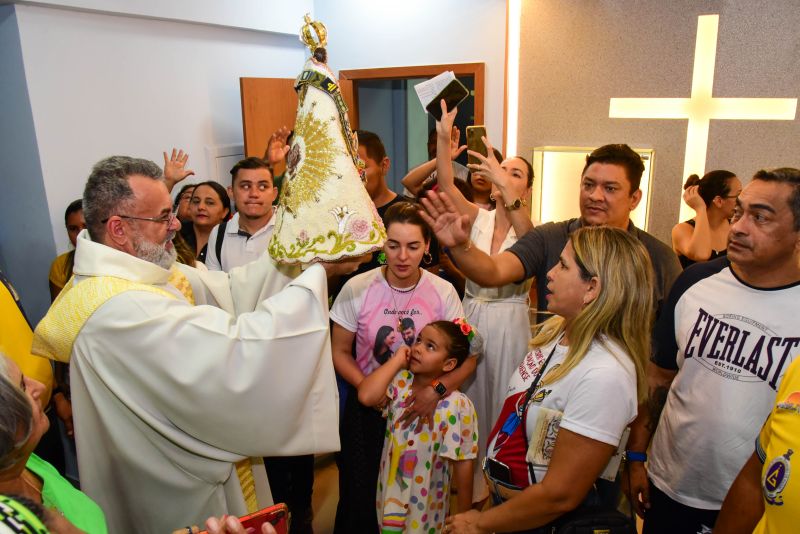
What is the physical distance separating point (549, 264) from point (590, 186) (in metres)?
0.36

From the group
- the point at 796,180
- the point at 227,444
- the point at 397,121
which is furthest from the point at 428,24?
the point at 227,444

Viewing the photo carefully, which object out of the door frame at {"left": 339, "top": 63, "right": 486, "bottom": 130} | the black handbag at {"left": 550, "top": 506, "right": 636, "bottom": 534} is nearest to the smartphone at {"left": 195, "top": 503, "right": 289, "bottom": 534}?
the black handbag at {"left": 550, "top": 506, "right": 636, "bottom": 534}

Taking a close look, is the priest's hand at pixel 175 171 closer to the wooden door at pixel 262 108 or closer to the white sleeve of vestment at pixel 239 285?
the white sleeve of vestment at pixel 239 285

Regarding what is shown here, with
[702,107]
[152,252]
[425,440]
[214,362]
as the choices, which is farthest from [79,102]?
[702,107]

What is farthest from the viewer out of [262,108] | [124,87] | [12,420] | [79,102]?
[262,108]

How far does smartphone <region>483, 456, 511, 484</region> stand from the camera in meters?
1.61

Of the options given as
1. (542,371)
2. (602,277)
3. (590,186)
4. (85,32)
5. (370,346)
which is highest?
(85,32)

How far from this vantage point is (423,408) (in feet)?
7.20

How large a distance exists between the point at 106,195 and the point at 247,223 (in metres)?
1.37

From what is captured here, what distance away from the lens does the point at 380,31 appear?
17.1 ft

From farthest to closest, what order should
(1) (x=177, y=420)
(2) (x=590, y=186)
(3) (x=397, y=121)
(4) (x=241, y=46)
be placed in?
(3) (x=397, y=121)
(4) (x=241, y=46)
(2) (x=590, y=186)
(1) (x=177, y=420)

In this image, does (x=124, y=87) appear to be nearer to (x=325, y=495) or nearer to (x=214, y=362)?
(x=325, y=495)

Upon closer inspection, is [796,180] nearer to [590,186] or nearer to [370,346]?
[590,186]

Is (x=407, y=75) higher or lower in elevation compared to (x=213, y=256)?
higher
